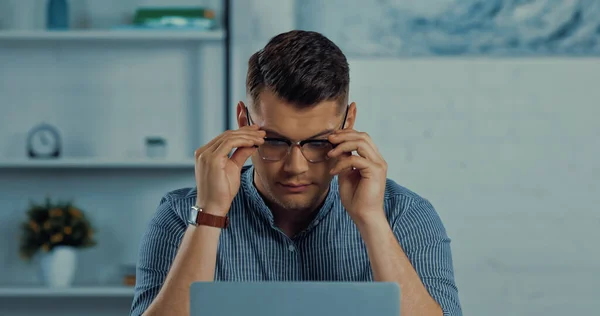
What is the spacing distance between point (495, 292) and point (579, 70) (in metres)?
0.92

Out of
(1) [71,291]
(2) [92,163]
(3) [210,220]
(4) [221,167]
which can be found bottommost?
(1) [71,291]

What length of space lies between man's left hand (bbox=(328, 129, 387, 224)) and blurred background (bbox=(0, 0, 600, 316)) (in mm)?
1540

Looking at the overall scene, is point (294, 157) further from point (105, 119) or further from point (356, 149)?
point (105, 119)

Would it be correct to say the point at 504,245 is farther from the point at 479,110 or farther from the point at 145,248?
the point at 145,248

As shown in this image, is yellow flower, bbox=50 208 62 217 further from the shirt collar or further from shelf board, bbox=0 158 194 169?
the shirt collar

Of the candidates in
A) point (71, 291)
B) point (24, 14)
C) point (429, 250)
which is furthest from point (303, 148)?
Answer: point (24, 14)

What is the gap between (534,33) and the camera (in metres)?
3.13

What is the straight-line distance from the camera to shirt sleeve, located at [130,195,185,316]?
5.37ft

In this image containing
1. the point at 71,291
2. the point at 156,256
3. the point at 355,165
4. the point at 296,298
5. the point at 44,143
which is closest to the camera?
the point at 296,298

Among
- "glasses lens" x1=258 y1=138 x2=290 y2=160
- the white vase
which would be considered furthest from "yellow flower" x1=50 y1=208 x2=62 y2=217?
"glasses lens" x1=258 y1=138 x2=290 y2=160

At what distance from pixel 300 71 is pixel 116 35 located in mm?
1608

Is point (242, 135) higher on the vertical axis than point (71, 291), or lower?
higher

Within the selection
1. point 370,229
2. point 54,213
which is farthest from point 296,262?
point 54,213

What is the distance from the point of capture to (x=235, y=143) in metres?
1.53
